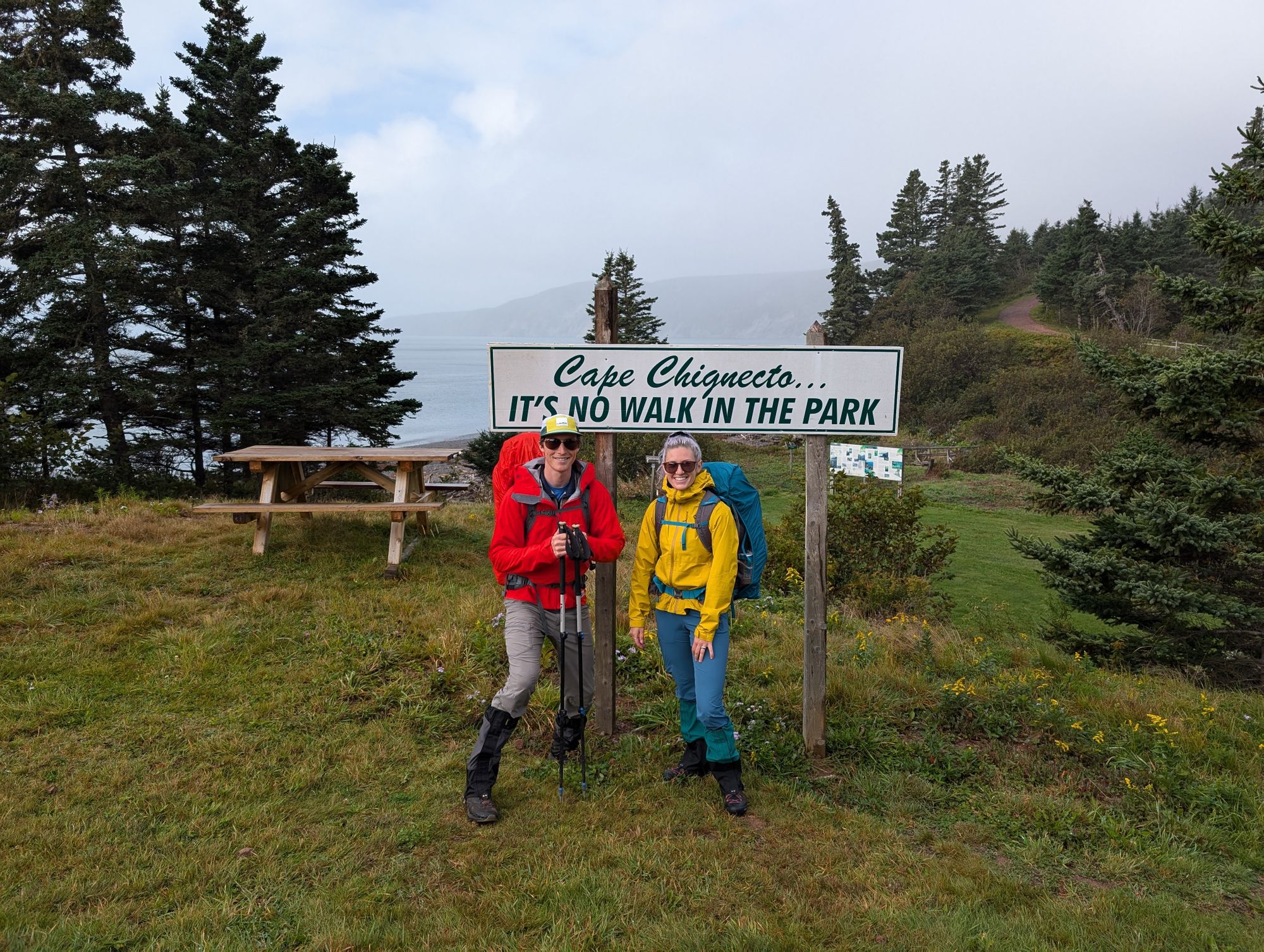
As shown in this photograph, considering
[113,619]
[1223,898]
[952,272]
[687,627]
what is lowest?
[1223,898]

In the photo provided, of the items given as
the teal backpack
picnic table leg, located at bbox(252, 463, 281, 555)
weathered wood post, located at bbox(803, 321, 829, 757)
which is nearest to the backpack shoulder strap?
the teal backpack

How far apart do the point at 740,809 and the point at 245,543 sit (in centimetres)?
667

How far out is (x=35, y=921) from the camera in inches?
109

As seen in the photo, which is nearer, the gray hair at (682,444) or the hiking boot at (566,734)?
the gray hair at (682,444)

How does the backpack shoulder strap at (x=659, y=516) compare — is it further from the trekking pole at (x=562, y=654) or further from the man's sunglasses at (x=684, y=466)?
the trekking pole at (x=562, y=654)

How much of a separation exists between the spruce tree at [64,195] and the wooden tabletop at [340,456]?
14.1m

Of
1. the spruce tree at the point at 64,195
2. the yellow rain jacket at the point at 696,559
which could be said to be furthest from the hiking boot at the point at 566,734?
the spruce tree at the point at 64,195

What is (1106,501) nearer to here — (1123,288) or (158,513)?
(158,513)

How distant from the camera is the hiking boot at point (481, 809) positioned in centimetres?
357

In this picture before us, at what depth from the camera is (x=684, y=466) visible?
3.74m

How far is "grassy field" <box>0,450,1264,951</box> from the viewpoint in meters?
2.91

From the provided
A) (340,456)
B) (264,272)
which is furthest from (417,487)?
(264,272)

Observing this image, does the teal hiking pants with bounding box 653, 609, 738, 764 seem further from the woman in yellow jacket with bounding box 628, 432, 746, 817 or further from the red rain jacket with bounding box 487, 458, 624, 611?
the red rain jacket with bounding box 487, 458, 624, 611

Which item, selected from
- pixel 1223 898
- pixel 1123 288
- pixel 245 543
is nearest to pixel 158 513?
pixel 245 543
